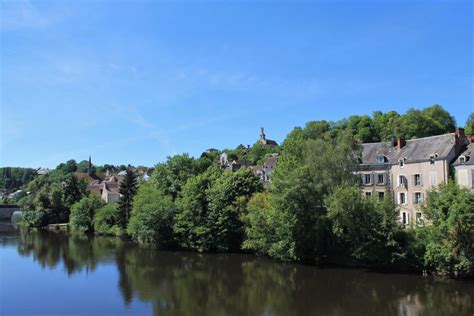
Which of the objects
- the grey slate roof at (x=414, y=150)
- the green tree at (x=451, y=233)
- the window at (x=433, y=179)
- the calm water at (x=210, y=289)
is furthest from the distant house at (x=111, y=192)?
the green tree at (x=451, y=233)

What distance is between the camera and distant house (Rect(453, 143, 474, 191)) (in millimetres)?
40156

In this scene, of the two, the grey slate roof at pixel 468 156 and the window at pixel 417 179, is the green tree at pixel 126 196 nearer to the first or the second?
the window at pixel 417 179

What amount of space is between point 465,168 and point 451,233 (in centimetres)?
1256

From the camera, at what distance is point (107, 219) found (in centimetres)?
6750

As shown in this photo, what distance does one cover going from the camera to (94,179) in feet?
449

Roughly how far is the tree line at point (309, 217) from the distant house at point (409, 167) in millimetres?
4890

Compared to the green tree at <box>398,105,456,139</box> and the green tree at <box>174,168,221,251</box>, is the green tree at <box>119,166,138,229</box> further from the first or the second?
the green tree at <box>398,105,456,139</box>

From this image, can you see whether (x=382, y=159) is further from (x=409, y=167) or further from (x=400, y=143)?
(x=409, y=167)

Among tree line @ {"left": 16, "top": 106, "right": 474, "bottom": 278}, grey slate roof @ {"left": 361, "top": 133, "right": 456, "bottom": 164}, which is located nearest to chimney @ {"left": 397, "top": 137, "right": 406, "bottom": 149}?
grey slate roof @ {"left": 361, "top": 133, "right": 456, "bottom": 164}

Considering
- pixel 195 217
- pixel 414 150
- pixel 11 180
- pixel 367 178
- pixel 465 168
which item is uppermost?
pixel 11 180

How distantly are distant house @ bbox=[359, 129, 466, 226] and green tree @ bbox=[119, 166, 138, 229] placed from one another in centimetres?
3460

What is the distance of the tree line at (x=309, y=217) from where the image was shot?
1254 inches

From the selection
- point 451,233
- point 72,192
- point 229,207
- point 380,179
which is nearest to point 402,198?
point 380,179

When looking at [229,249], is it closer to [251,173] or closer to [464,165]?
[251,173]
